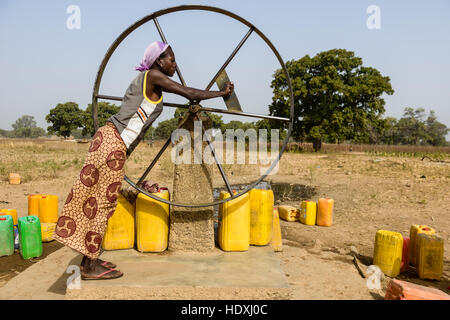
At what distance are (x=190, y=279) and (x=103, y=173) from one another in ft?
3.59

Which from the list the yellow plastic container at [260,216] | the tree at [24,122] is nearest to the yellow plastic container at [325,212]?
the yellow plastic container at [260,216]

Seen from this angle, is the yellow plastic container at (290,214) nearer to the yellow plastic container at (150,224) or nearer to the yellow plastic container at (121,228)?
the yellow plastic container at (150,224)

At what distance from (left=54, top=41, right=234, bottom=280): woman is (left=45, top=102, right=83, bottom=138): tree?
1865 inches

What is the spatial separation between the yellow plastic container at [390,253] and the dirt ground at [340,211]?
0.13 metres

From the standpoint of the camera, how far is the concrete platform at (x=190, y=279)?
2.55 meters

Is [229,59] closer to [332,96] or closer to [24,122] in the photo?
[332,96]

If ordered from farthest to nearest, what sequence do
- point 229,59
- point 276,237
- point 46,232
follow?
point 46,232 < point 276,237 < point 229,59

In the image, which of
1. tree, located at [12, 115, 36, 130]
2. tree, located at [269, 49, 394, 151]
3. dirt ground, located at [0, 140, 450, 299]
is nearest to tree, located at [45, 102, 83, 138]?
tree, located at [269, 49, 394, 151]

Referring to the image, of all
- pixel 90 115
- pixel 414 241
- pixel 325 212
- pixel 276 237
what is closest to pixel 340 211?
pixel 325 212

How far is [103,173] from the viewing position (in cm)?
266

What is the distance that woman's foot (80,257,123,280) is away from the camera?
104 inches

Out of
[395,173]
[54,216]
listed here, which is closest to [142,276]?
[54,216]
